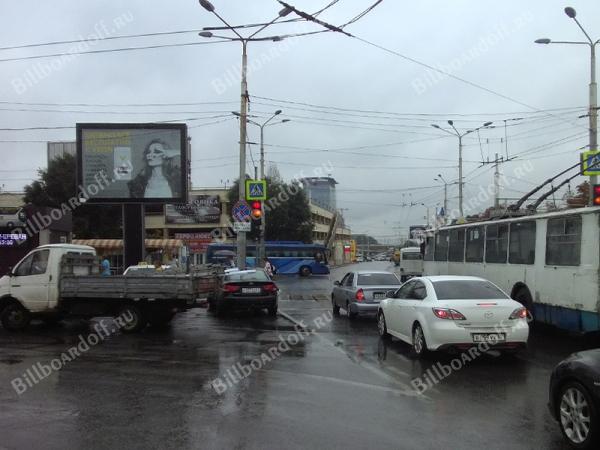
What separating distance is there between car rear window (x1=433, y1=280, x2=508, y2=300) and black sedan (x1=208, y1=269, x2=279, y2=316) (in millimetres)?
7349

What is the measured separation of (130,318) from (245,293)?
3.83m

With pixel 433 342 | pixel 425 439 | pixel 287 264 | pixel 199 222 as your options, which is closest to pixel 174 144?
pixel 433 342

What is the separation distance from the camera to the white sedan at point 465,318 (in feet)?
28.5

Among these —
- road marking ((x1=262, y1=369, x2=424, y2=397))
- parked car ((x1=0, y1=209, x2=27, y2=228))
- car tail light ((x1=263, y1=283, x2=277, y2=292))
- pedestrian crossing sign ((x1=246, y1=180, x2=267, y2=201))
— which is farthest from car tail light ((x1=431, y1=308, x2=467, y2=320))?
parked car ((x1=0, y1=209, x2=27, y2=228))

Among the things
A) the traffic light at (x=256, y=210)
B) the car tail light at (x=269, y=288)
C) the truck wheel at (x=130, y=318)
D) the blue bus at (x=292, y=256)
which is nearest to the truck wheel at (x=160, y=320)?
the truck wheel at (x=130, y=318)

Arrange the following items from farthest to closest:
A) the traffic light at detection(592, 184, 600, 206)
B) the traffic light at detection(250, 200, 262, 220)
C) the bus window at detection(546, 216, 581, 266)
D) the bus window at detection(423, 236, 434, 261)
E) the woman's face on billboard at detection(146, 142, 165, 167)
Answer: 1. the woman's face on billboard at detection(146, 142, 165, 167)
2. the traffic light at detection(250, 200, 262, 220)
3. the bus window at detection(423, 236, 434, 261)
4. the traffic light at detection(592, 184, 600, 206)
5. the bus window at detection(546, 216, 581, 266)

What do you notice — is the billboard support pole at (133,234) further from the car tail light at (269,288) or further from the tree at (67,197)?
the tree at (67,197)

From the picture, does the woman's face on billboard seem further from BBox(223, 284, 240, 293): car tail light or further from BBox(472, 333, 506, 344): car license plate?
BBox(472, 333, 506, 344): car license plate

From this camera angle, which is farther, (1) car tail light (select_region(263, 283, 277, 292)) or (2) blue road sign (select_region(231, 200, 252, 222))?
(2) blue road sign (select_region(231, 200, 252, 222))

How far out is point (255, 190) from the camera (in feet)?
66.5

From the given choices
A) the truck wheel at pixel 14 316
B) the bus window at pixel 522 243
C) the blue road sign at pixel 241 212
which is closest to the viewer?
the bus window at pixel 522 243

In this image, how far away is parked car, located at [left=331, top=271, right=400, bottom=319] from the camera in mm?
14438

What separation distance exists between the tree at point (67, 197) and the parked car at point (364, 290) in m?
34.6

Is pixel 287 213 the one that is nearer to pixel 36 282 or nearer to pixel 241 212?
pixel 241 212
